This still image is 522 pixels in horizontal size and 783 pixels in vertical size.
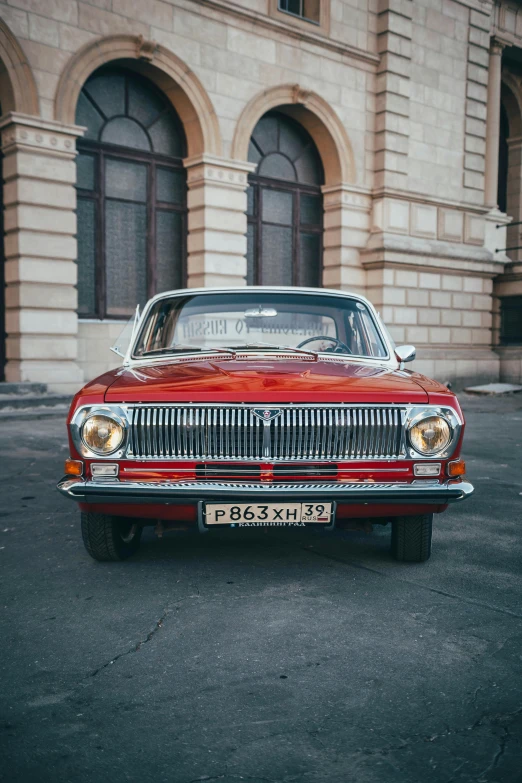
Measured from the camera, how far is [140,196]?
15164mm

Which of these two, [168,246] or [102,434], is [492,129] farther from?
[102,434]

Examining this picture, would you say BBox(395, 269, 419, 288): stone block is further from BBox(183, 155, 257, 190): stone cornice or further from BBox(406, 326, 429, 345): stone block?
BBox(183, 155, 257, 190): stone cornice

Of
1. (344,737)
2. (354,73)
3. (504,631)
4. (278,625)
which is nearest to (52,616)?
(278,625)

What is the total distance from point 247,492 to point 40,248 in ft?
34.8

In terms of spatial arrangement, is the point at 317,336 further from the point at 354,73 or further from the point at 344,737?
the point at 354,73

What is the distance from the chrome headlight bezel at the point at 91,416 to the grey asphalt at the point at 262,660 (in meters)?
0.69

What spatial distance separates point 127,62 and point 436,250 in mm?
8825

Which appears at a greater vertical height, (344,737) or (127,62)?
(127,62)

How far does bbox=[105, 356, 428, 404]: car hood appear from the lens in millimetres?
3688

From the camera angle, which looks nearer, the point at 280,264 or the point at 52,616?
the point at 52,616

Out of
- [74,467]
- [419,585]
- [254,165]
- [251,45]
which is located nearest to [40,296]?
[254,165]

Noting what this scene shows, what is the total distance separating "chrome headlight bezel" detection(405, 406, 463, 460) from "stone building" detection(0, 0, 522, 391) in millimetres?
10342

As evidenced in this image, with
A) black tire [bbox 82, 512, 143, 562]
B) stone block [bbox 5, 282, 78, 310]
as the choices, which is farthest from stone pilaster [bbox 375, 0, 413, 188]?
black tire [bbox 82, 512, 143, 562]

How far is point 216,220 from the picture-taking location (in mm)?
15344
